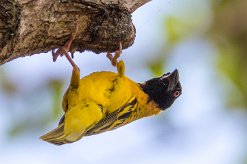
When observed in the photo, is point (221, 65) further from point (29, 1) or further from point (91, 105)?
point (29, 1)

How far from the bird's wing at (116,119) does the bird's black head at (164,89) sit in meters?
0.46

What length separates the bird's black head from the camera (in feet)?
18.3

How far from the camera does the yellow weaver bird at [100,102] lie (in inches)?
166

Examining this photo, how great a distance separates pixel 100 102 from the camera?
4570 mm

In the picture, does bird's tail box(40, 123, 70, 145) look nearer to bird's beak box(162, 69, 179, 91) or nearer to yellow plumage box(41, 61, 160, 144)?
yellow plumage box(41, 61, 160, 144)

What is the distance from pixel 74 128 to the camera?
4.23 m

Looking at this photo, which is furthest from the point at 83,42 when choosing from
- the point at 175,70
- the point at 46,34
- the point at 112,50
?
the point at 175,70

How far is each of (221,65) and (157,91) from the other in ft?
2.53

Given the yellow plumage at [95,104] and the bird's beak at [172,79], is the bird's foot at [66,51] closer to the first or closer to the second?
the yellow plumage at [95,104]

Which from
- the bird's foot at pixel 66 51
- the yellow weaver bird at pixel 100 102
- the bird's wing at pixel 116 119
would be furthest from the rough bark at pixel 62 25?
the bird's wing at pixel 116 119

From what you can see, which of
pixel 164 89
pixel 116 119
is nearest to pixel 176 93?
pixel 164 89

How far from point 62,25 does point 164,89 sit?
2.36 meters

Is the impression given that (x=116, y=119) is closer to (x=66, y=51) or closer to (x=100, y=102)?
(x=100, y=102)

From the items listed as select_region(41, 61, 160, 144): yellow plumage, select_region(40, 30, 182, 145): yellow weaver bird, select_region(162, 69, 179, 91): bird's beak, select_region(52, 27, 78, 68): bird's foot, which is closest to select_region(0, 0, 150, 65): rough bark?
select_region(52, 27, 78, 68): bird's foot
